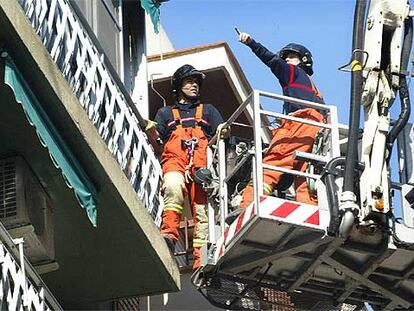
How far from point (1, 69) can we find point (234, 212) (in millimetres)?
2268

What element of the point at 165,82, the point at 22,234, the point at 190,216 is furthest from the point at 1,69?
the point at 165,82

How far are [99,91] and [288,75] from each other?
66.1 inches

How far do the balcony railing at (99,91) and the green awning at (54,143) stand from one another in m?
0.53

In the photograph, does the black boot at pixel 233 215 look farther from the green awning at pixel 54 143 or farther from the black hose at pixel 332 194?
the green awning at pixel 54 143

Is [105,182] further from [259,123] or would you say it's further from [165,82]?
[165,82]

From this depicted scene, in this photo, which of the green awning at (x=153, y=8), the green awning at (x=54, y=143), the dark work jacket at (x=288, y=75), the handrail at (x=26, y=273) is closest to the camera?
the handrail at (x=26, y=273)

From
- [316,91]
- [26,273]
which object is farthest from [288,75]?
[26,273]

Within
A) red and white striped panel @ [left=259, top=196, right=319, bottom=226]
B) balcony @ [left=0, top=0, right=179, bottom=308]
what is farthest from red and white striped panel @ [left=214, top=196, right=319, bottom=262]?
balcony @ [left=0, top=0, right=179, bottom=308]

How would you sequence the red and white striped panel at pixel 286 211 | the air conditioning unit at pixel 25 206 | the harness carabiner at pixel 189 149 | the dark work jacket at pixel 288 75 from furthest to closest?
the harness carabiner at pixel 189 149
the dark work jacket at pixel 288 75
the air conditioning unit at pixel 25 206
the red and white striped panel at pixel 286 211

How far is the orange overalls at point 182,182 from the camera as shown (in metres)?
15.0

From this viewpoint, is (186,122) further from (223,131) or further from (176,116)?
(223,131)

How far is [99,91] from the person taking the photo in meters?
14.2

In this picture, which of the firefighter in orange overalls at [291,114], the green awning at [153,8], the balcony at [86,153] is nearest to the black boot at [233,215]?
the firefighter in orange overalls at [291,114]

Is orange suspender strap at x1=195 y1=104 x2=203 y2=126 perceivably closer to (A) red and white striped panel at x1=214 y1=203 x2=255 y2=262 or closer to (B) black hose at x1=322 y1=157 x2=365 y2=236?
(A) red and white striped panel at x1=214 y1=203 x2=255 y2=262
